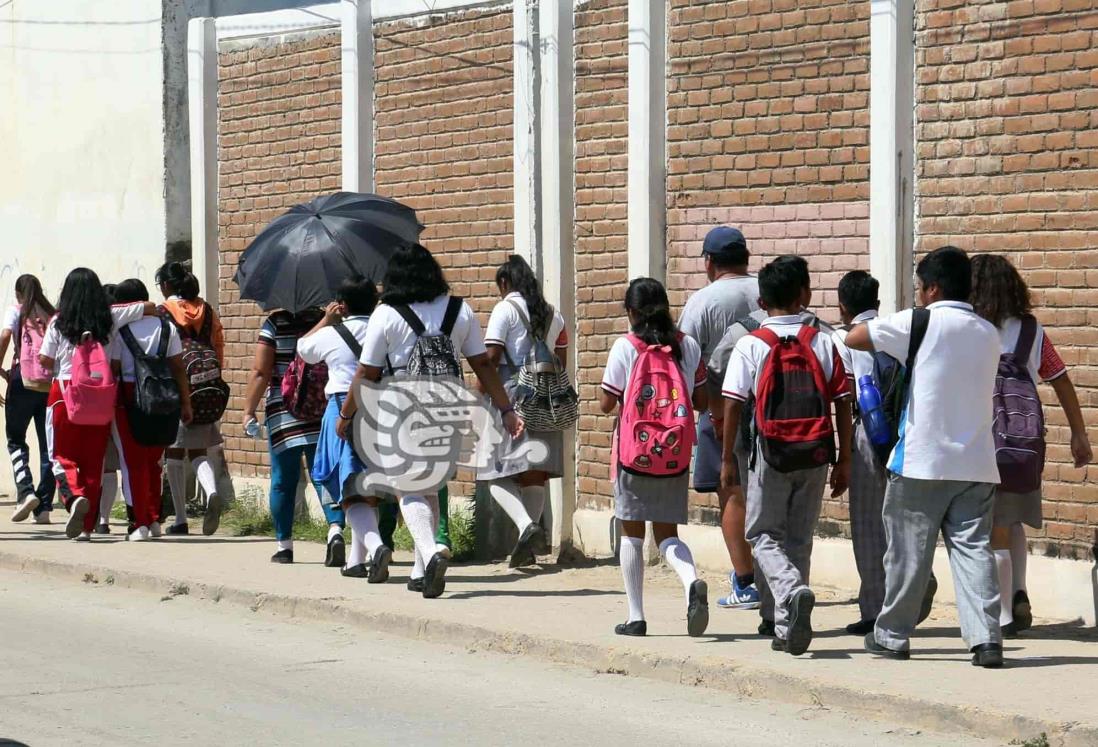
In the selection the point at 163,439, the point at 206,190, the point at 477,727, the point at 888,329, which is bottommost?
the point at 477,727

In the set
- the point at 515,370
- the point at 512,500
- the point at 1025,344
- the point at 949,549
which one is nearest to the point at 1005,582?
the point at 949,549

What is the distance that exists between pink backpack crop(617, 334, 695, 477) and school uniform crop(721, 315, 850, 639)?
14.1 inches

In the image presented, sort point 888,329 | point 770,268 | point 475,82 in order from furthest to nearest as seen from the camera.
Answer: point 475,82
point 770,268
point 888,329

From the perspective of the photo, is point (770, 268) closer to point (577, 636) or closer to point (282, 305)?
point (577, 636)

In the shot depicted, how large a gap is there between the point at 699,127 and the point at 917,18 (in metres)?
1.67

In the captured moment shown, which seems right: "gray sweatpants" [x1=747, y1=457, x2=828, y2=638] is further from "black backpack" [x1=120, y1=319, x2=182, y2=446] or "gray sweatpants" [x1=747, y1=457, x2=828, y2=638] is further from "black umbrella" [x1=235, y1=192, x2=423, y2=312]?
"black backpack" [x1=120, y1=319, x2=182, y2=446]

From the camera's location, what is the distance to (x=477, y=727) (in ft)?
23.8

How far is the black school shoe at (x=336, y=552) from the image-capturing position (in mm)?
11609

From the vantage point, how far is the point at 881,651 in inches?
327

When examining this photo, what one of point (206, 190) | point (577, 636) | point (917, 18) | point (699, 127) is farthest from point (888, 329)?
point (206, 190)

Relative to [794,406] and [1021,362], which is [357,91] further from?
[1021,362]

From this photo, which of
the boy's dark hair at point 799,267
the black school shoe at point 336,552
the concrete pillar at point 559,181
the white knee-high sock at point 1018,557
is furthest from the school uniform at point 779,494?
the black school shoe at point 336,552

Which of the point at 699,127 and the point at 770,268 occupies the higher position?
the point at 699,127

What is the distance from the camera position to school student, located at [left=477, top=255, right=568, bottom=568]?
11.2 metres
